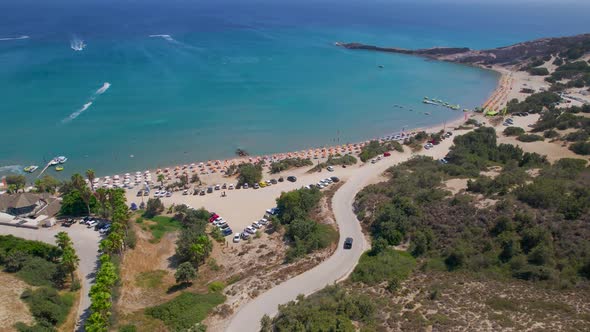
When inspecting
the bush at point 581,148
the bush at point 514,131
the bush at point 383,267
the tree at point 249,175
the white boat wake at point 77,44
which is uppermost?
the white boat wake at point 77,44

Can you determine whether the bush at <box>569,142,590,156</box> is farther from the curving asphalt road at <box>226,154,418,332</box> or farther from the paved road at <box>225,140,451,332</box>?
the curving asphalt road at <box>226,154,418,332</box>

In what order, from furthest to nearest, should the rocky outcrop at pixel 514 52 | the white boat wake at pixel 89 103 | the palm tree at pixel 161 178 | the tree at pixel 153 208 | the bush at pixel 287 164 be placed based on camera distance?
the rocky outcrop at pixel 514 52, the white boat wake at pixel 89 103, the bush at pixel 287 164, the palm tree at pixel 161 178, the tree at pixel 153 208

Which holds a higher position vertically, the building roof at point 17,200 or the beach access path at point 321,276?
the beach access path at point 321,276

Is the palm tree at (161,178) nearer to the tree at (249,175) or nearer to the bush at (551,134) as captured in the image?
the tree at (249,175)

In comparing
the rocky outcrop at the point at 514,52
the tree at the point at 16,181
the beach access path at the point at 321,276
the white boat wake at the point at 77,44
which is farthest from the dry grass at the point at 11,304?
the rocky outcrop at the point at 514,52

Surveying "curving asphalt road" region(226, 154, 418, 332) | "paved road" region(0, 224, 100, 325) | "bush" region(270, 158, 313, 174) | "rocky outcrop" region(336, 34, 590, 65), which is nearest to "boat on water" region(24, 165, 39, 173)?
"paved road" region(0, 224, 100, 325)

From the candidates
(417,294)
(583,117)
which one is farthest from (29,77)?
(583,117)

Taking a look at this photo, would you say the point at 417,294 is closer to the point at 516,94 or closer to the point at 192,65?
the point at 516,94
